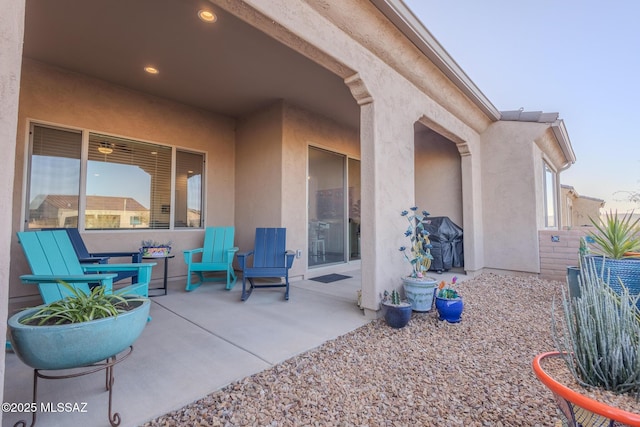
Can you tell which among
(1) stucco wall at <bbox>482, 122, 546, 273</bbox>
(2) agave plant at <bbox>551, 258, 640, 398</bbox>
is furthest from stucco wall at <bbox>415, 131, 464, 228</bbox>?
(2) agave plant at <bbox>551, 258, 640, 398</bbox>

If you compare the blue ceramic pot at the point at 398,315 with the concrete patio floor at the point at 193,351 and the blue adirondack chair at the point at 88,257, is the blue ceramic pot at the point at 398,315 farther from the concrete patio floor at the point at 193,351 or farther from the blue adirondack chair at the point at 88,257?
the blue adirondack chair at the point at 88,257

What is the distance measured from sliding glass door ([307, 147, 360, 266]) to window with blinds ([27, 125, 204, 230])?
213cm

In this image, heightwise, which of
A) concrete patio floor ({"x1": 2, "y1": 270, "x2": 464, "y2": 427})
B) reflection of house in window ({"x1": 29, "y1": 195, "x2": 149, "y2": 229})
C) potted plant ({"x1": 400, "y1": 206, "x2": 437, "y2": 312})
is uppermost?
reflection of house in window ({"x1": 29, "y1": 195, "x2": 149, "y2": 229})

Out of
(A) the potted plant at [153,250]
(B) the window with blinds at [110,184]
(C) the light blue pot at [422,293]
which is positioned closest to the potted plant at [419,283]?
(C) the light blue pot at [422,293]

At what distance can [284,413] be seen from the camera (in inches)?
60.9

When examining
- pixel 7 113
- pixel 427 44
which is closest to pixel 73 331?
pixel 7 113

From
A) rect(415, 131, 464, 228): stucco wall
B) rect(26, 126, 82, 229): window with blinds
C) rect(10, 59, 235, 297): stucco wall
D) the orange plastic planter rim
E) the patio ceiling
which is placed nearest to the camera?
the orange plastic planter rim

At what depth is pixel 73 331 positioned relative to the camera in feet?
3.94

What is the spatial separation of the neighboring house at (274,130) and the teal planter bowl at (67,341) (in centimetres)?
31

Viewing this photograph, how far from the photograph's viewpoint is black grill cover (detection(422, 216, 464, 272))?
542 cm

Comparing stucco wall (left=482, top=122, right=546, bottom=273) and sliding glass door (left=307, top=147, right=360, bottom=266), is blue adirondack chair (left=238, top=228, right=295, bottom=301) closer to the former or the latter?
sliding glass door (left=307, top=147, right=360, bottom=266)

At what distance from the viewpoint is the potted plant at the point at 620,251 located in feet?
8.87

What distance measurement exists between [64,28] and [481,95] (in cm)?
575

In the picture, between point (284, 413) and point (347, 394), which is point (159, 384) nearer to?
point (284, 413)
